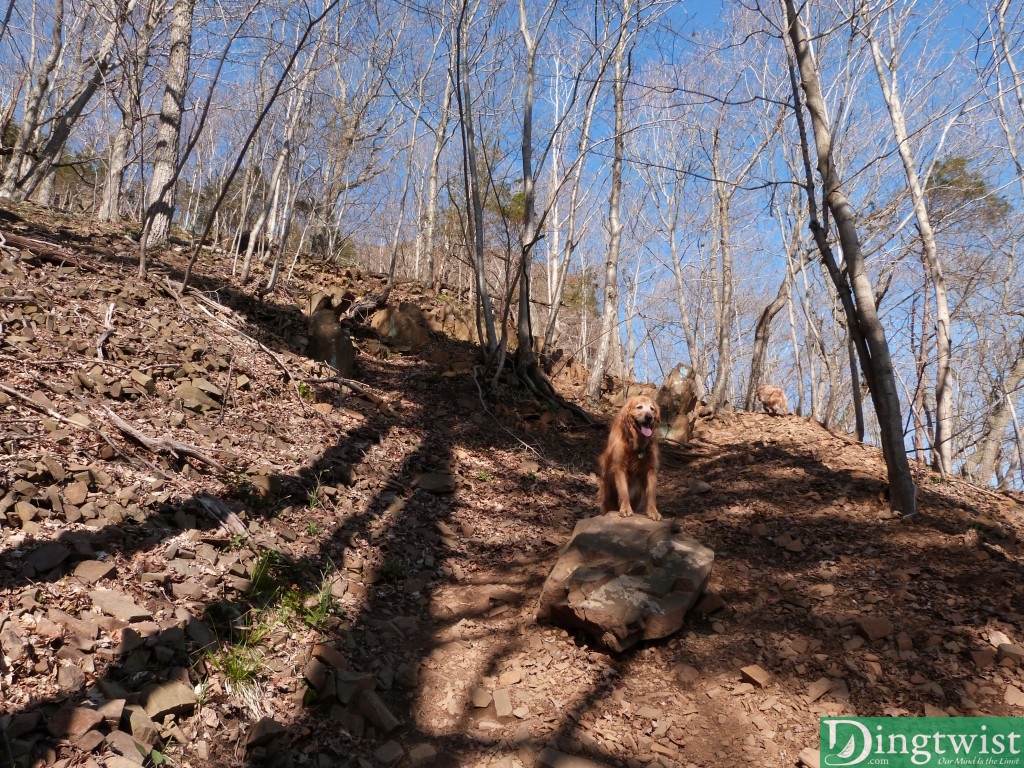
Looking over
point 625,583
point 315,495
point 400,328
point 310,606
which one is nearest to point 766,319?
point 400,328

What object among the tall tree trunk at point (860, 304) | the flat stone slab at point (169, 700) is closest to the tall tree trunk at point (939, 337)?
the tall tree trunk at point (860, 304)

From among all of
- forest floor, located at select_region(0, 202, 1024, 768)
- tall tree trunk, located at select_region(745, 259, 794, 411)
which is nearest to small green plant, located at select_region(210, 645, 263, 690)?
forest floor, located at select_region(0, 202, 1024, 768)

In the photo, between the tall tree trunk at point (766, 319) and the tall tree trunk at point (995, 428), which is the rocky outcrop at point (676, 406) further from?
the tall tree trunk at point (995, 428)

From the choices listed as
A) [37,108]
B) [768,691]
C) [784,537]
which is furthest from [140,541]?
[37,108]

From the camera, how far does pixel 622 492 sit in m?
5.59

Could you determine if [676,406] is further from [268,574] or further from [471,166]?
[268,574]

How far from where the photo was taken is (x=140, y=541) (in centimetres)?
376

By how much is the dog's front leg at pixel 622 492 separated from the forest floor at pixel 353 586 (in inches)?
34.1

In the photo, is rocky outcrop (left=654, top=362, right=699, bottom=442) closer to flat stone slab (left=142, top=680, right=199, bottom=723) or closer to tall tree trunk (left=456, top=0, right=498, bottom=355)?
tall tree trunk (left=456, top=0, right=498, bottom=355)

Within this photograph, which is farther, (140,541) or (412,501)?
(412,501)

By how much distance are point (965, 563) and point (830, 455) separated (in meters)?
3.37

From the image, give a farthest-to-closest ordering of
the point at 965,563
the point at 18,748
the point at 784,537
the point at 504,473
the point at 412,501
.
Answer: the point at 504,473 < the point at 412,501 < the point at 784,537 < the point at 965,563 < the point at 18,748

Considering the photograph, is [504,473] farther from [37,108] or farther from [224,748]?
[37,108]

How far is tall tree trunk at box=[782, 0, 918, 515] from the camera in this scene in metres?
5.62
